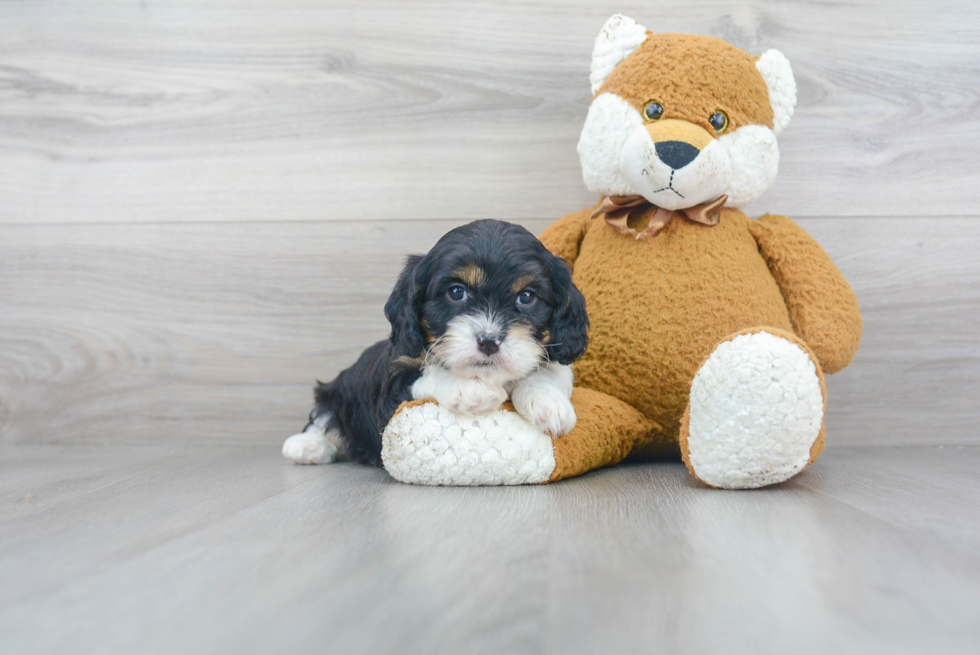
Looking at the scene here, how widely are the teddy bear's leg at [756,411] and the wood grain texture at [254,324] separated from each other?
85cm

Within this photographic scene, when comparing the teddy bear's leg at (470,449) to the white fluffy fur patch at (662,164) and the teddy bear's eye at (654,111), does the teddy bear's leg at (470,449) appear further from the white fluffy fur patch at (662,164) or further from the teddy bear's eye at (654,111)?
the teddy bear's eye at (654,111)

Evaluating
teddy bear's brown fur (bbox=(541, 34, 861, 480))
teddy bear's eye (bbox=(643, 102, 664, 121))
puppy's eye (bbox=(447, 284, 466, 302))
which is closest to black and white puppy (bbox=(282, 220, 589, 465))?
puppy's eye (bbox=(447, 284, 466, 302))

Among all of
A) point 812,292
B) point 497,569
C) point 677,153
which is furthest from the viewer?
point 812,292

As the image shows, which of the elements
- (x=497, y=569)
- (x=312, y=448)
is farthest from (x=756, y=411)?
(x=312, y=448)

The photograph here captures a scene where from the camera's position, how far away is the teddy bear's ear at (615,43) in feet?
5.26

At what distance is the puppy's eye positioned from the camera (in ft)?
4.20

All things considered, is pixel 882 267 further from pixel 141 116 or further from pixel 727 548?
pixel 141 116

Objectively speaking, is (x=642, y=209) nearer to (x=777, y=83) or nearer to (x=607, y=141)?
(x=607, y=141)

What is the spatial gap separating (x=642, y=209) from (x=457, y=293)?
0.55 m

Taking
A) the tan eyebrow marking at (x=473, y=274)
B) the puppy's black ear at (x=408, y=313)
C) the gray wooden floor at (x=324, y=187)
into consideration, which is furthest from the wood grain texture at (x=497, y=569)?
the gray wooden floor at (x=324, y=187)

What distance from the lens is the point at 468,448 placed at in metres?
1.28

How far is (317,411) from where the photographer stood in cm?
177

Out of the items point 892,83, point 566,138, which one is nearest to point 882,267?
point 892,83

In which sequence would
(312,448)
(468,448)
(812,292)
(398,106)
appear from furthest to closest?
1. (398,106)
2. (312,448)
3. (812,292)
4. (468,448)
